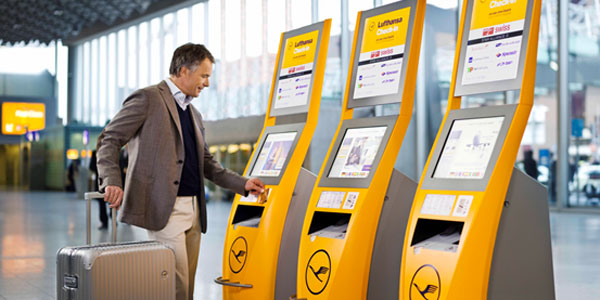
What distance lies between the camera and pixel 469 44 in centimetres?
311

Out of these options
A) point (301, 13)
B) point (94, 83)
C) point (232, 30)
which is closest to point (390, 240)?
point (301, 13)

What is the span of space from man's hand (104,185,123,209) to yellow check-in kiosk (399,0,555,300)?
1.26 meters

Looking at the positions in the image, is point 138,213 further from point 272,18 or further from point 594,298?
point 272,18

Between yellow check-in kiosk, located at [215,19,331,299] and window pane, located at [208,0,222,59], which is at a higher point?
window pane, located at [208,0,222,59]

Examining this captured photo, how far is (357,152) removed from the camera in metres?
3.47

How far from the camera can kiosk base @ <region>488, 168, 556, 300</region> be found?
2.90 meters

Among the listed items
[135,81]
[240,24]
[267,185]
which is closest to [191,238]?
[267,185]

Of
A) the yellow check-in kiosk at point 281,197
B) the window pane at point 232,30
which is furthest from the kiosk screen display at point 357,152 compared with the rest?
the window pane at point 232,30

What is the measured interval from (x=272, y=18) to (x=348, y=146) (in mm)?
13801

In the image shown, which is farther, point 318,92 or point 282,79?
point 282,79

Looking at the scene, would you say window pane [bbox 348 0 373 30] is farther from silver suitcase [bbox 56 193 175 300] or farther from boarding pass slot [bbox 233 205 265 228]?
silver suitcase [bbox 56 193 175 300]

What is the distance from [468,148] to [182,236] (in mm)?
1350

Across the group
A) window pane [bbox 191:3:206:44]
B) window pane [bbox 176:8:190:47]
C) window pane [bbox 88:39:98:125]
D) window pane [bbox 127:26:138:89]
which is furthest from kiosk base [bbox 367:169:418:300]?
window pane [bbox 88:39:98:125]

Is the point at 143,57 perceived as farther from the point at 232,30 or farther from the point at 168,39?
the point at 232,30
